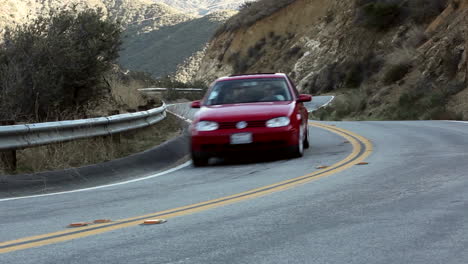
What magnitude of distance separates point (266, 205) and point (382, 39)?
137ft

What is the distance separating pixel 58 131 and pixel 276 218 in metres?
5.43

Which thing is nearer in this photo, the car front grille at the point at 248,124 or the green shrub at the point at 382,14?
the car front grille at the point at 248,124

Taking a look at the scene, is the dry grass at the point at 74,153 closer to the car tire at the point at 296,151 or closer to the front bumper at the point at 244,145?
the front bumper at the point at 244,145

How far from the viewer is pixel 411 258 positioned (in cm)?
476

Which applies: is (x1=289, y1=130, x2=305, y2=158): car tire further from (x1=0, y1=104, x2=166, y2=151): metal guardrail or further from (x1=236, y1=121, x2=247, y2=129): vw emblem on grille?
(x1=0, y1=104, x2=166, y2=151): metal guardrail

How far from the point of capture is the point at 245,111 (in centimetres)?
1204

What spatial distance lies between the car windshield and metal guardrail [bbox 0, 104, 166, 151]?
1.74 meters

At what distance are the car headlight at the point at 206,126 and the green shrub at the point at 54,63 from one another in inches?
130

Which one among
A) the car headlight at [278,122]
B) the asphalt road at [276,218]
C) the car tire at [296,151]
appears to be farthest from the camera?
the car tire at [296,151]

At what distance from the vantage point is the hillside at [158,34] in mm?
119562

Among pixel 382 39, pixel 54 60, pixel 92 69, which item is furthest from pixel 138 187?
pixel 382 39

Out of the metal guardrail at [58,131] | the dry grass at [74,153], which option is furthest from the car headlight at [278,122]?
the metal guardrail at [58,131]

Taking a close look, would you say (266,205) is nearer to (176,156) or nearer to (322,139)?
(176,156)

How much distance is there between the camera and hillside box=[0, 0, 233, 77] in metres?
120
